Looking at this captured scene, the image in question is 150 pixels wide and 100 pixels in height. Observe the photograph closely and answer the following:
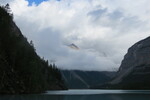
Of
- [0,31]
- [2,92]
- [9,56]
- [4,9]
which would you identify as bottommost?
[2,92]

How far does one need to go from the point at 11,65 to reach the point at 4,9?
98.2 ft

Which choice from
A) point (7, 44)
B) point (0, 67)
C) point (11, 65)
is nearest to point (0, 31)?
point (7, 44)

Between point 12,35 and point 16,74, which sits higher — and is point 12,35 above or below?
above

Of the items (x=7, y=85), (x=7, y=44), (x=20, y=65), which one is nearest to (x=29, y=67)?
(x=20, y=65)

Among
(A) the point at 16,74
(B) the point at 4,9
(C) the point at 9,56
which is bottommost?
(A) the point at 16,74

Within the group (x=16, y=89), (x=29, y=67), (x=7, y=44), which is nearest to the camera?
(x=16, y=89)

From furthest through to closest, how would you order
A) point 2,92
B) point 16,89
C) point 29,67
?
point 29,67 → point 16,89 → point 2,92

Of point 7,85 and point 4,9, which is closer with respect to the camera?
point 7,85

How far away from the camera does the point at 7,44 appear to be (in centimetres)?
12331

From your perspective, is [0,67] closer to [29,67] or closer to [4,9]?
[29,67]

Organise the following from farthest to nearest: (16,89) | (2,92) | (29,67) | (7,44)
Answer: (29,67)
(7,44)
(16,89)
(2,92)

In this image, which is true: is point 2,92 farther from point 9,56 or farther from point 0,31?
point 0,31

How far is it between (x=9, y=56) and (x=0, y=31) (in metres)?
11.2

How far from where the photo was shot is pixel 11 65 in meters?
A: 121
